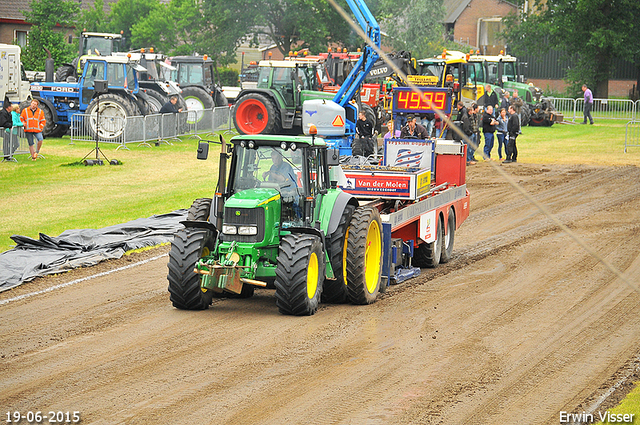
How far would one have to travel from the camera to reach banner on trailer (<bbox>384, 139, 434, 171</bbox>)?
47.7ft

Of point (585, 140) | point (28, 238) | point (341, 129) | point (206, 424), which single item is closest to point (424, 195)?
point (28, 238)

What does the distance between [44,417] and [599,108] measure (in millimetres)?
39896

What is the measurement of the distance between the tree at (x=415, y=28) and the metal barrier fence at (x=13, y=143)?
3716cm

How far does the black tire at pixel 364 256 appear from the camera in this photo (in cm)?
1046

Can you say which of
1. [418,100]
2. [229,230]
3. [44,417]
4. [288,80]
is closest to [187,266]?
[229,230]

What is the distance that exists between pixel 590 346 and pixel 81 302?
19.7 ft

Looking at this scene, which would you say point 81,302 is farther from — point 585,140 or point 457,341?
point 585,140

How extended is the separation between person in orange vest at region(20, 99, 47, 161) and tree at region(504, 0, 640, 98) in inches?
1272

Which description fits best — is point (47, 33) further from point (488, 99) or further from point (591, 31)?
point (591, 31)

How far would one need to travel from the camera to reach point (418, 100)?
26656 mm

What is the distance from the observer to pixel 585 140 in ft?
109

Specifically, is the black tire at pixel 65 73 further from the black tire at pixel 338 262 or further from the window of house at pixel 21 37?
the black tire at pixel 338 262

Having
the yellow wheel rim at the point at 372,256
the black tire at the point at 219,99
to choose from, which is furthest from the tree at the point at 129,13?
the yellow wheel rim at the point at 372,256

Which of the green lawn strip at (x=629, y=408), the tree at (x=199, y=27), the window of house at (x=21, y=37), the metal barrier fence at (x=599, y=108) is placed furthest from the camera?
A: the tree at (x=199, y=27)
